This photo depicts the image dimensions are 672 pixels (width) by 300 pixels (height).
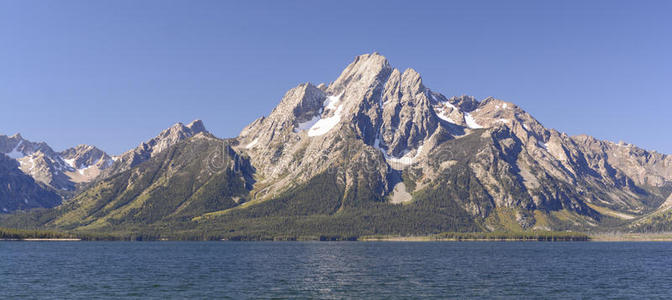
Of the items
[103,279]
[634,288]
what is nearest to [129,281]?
[103,279]

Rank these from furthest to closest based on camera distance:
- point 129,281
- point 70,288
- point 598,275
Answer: point 598,275 < point 129,281 < point 70,288

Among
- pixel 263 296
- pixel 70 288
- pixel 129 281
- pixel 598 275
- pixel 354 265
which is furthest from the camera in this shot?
pixel 354 265

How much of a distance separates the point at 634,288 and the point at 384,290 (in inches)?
2235

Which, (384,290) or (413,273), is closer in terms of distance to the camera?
(384,290)

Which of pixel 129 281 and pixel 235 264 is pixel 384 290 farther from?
pixel 235 264

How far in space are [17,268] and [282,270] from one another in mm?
76678

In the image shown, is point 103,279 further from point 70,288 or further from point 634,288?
point 634,288

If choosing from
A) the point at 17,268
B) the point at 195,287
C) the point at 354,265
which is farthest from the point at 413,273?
the point at 17,268

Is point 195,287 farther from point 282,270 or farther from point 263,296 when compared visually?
point 282,270

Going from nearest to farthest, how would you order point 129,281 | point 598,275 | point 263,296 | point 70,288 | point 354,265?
1. point 263,296
2. point 70,288
3. point 129,281
4. point 598,275
5. point 354,265

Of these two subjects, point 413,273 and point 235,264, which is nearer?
point 413,273

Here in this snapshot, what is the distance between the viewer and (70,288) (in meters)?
112

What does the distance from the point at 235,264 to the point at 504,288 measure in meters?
92.7

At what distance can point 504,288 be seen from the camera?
117562 mm
